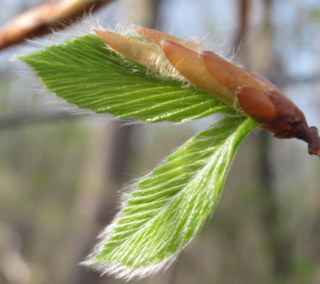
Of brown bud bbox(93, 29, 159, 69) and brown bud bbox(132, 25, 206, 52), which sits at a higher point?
brown bud bbox(132, 25, 206, 52)

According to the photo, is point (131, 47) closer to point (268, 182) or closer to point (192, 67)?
point (192, 67)

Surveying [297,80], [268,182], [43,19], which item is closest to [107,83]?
[43,19]

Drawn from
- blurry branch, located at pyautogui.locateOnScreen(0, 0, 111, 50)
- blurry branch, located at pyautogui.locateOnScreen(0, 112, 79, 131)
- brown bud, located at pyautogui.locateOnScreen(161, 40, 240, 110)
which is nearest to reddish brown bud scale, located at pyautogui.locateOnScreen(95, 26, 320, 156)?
brown bud, located at pyautogui.locateOnScreen(161, 40, 240, 110)

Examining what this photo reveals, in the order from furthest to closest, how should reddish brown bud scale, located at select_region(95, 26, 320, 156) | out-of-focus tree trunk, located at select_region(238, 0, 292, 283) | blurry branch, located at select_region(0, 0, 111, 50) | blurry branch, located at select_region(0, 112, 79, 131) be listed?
1. out-of-focus tree trunk, located at select_region(238, 0, 292, 283)
2. blurry branch, located at select_region(0, 112, 79, 131)
3. blurry branch, located at select_region(0, 0, 111, 50)
4. reddish brown bud scale, located at select_region(95, 26, 320, 156)

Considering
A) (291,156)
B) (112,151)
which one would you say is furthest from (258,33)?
(112,151)

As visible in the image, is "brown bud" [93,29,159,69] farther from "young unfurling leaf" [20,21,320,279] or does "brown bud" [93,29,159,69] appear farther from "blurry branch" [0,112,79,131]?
"blurry branch" [0,112,79,131]

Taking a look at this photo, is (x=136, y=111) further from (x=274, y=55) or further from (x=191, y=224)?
(x=274, y=55)
